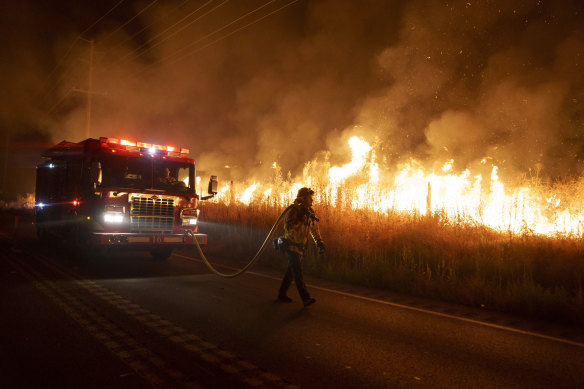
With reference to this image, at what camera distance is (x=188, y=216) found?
34.0 feet

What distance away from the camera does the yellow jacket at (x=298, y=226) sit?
22.2ft

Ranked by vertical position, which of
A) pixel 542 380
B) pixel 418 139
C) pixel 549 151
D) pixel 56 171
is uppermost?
pixel 418 139

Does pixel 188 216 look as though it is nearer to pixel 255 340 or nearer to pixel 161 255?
pixel 161 255

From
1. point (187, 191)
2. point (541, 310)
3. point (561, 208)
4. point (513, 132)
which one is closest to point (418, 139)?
point (513, 132)

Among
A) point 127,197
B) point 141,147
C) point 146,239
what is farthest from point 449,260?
point 141,147

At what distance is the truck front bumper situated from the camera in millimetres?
9203

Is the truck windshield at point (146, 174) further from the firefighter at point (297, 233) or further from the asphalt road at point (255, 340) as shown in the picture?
the firefighter at point (297, 233)

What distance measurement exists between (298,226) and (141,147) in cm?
522

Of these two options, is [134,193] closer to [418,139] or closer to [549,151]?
[549,151]

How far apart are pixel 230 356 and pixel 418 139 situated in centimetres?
2413

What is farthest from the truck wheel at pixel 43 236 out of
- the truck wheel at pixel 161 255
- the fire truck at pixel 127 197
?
the truck wheel at pixel 161 255

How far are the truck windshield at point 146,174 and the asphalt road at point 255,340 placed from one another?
267cm

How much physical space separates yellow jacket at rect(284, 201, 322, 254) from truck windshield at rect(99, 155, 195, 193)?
440cm

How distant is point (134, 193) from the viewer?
964 cm
